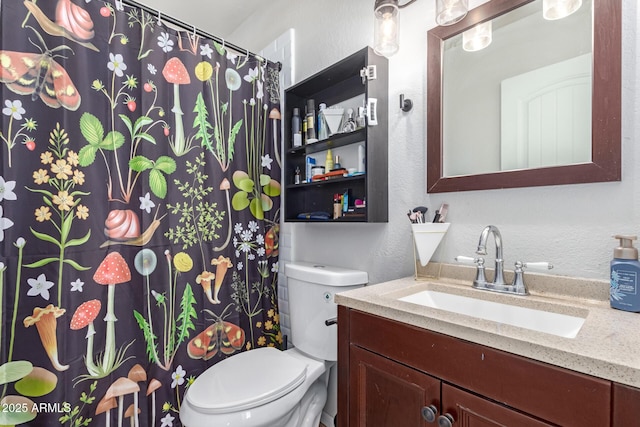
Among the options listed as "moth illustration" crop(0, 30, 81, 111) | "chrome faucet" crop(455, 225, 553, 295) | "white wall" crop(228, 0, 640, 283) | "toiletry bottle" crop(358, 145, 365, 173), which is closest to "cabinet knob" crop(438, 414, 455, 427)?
"chrome faucet" crop(455, 225, 553, 295)

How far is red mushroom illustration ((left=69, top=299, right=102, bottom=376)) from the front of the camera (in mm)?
1146

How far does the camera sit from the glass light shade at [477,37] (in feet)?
3.33

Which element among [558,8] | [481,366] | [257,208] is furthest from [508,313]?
[257,208]

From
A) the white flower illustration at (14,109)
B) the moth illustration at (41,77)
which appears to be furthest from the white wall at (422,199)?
the white flower illustration at (14,109)

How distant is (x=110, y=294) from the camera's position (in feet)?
3.99

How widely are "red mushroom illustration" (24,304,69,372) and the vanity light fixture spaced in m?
1.59

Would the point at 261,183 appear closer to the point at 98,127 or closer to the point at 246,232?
the point at 246,232

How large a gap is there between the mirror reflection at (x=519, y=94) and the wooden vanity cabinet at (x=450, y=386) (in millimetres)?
616

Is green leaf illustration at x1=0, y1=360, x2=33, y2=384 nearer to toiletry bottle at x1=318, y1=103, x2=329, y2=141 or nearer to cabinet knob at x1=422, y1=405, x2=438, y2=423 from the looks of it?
cabinet knob at x1=422, y1=405, x2=438, y2=423

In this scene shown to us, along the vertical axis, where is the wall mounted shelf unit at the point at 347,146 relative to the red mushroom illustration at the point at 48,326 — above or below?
above

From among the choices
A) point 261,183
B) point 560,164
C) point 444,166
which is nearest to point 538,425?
point 560,164

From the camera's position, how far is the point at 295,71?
1.80 metres

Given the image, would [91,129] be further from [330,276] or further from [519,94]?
[519,94]

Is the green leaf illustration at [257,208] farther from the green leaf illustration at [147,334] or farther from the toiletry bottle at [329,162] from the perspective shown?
the green leaf illustration at [147,334]
